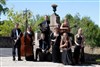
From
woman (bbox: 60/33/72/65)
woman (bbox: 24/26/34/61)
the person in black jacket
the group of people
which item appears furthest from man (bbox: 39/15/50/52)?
woman (bbox: 60/33/72/65)

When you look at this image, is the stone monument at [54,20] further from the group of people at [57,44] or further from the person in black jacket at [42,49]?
the person in black jacket at [42,49]

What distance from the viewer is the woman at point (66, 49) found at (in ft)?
51.0

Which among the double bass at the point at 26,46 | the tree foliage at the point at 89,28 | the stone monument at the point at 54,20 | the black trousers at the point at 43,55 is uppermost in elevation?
the stone monument at the point at 54,20

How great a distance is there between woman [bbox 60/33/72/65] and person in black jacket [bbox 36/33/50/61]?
5.12 ft

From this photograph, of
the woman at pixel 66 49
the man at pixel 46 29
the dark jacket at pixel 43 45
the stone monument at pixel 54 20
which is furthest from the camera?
the stone monument at pixel 54 20

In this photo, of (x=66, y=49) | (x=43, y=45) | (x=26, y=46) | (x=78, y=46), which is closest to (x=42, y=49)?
(x=43, y=45)

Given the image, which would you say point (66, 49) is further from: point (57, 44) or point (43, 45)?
point (43, 45)

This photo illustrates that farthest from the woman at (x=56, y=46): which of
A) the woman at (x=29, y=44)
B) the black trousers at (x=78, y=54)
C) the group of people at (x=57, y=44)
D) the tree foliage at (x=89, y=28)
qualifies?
the tree foliage at (x=89, y=28)

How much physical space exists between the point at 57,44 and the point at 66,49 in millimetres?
839

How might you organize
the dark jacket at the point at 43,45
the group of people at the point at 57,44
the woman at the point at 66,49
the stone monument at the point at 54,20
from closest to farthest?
the woman at the point at 66,49 < the group of people at the point at 57,44 < the dark jacket at the point at 43,45 < the stone monument at the point at 54,20

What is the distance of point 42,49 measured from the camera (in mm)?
17328

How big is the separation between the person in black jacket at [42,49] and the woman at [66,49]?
5.12 ft

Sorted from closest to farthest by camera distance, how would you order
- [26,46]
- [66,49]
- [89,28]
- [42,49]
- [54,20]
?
[66,49]
[26,46]
[42,49]
[54,20]
[89,28]

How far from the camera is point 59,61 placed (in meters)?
16.4
